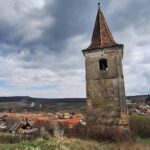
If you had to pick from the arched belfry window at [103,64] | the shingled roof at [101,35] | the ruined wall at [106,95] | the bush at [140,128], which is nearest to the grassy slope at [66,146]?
the ruined wall at [106,95]

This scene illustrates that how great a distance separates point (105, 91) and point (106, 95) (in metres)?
0.30

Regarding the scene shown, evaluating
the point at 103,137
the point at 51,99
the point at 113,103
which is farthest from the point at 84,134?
the point at 51,99

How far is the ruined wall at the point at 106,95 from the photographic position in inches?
680

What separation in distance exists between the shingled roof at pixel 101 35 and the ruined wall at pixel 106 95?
57 centimetres

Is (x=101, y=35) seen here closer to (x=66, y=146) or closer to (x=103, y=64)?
(x=103, y=64)

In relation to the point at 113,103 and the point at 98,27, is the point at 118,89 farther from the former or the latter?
the point at 98,27

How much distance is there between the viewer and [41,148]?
13.0m

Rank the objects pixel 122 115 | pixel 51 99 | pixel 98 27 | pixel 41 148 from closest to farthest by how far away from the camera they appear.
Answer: pixel 41 148, pixel 122 115, pixel 98 27, pixel 51 99

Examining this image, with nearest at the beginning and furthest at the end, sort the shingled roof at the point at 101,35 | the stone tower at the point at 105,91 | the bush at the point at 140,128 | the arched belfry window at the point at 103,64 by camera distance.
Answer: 1. the stone tower at the point at 105,91
2. the arched belfry window at the point at 103,64
3. the shingled roof at the point at 101,35
4. the bush at the point at 140,128

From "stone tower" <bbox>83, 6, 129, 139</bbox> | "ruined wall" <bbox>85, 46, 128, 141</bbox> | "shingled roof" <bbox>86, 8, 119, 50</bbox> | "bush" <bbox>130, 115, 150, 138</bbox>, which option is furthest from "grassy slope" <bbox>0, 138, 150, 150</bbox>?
"bush" <bbox>130, 115, 150, 138</bbox>

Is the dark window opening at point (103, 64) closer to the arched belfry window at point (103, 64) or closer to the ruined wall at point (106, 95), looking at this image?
the arched belfry window at point (103, 64)

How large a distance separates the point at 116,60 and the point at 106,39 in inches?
85.7

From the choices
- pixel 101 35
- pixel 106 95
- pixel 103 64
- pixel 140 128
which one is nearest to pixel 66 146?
pixel 106 95

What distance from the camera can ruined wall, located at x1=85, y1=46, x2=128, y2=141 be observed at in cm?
1728
